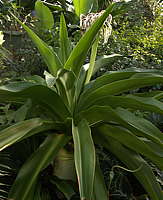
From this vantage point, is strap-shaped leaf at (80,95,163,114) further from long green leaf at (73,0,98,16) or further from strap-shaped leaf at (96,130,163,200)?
long green leaf at (73,0,98,16)

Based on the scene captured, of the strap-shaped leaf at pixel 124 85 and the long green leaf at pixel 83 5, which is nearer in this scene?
the strap-shaped leaf at pixel 124 85

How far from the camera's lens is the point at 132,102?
4.27 feet

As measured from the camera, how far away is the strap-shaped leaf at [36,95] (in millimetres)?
1266

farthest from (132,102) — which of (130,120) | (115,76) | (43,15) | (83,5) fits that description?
(83,5)

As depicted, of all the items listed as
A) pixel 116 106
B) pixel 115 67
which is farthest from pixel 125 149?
pixel 115 67

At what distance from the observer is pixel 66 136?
142cm

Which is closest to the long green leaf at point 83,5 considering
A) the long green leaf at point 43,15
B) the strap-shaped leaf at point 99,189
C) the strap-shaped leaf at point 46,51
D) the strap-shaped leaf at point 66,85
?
the long green leaf at point 43,15

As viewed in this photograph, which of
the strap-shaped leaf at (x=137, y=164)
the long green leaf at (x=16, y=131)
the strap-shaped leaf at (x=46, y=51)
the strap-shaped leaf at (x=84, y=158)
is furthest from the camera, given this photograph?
the strap-shaped leaf at (x=46, y=51)

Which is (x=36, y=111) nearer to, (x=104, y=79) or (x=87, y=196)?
(x=104, y=79)

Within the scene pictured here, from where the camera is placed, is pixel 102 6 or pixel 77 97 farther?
pixel 102 6

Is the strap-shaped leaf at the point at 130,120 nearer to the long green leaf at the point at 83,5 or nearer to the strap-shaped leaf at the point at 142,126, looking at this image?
the strap-shaped leaf at the point at 142,126

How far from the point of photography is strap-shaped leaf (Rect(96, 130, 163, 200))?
1.31 m

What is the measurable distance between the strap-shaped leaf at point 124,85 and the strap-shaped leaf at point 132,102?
31mm

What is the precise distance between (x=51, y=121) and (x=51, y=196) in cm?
36
